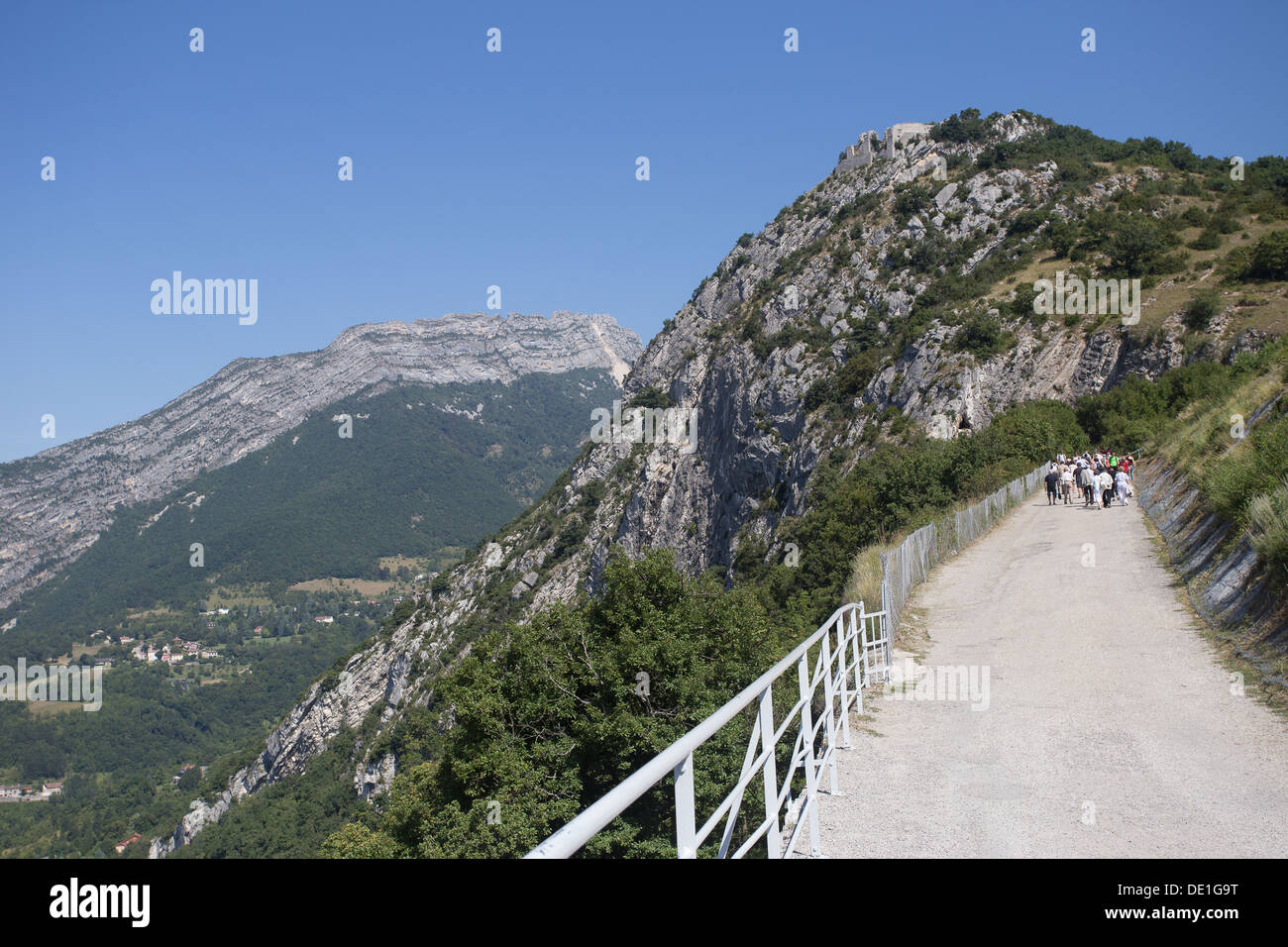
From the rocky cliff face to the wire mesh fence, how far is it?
22.3 meters

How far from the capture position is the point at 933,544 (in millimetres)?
19266

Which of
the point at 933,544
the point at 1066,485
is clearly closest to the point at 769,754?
the point at 933,544

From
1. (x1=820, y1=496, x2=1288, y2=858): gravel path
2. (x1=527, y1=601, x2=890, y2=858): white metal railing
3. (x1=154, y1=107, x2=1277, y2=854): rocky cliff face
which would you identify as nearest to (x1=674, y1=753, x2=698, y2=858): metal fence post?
(x1=527, y1=601, x2=890, y2=858): white metal railing

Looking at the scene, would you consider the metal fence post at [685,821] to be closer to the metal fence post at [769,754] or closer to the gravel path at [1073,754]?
the metal fence post at [769,754]

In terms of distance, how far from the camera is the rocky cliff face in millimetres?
53812

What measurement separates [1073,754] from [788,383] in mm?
63022

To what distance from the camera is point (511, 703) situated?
16688 mm

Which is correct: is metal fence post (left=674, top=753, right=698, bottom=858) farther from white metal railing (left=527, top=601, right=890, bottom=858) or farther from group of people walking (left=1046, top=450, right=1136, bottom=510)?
group of people walking (left=1046, top=450, right=1136, bottom=510)

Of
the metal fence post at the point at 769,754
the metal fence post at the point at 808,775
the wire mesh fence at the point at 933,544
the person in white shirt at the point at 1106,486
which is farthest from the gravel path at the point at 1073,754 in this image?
the person in white shirt at the point at 1106,486

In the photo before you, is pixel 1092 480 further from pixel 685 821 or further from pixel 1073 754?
pixel 685 821

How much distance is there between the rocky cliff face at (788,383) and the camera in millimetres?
53812
